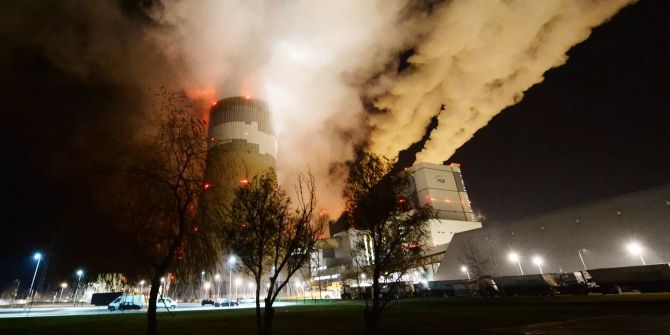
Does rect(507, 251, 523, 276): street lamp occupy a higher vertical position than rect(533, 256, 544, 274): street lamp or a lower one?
higher

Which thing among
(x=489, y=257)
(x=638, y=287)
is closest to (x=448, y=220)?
(x=489, y=257)

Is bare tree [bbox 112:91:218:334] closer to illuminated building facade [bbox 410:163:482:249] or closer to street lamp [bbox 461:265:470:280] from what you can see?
street lamp [bbox 461:265:470:280]

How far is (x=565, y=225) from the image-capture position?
54.4 m

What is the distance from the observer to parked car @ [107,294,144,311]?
44381 mm

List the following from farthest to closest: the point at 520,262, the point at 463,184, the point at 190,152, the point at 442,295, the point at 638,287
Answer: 1. the point at 463,184
2. the point at 520,262
3. the point at 442,295
4. the point at 638,287
5. the point at 190,152

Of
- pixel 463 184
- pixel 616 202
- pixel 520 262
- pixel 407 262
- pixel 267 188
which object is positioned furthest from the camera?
pixel 463 184

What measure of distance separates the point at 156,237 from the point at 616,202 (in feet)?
199

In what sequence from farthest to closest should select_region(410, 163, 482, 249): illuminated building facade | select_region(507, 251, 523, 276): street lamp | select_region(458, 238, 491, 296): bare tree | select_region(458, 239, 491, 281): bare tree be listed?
select_region(410, 163, 482, 249): illuminated building facade
select_region(458, 239, 491, 281): bare tree
select_region(458, 238, 491, 296): bare tree
select_region(507, 251, 523, 276): street lamp

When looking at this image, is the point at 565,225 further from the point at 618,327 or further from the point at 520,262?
the point at 618,327

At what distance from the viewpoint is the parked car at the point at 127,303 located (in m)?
44.4

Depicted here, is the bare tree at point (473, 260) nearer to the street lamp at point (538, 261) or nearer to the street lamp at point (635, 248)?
the street lamp at point (538, 261)

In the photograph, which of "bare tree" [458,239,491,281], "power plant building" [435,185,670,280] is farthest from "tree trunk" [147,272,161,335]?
"power plant building" [435,185,670,280]

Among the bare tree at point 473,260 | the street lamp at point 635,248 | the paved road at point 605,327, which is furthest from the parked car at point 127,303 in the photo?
the street lamp at point 635,248

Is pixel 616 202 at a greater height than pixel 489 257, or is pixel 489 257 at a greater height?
pixel 616 202
